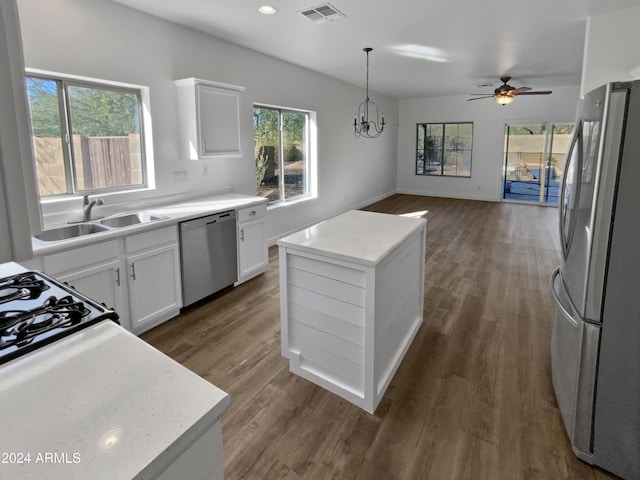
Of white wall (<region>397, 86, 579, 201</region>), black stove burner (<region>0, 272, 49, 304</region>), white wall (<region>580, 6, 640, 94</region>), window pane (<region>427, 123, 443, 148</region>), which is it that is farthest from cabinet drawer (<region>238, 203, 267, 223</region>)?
window pane (<region>427, 123, 443, 148</region>)

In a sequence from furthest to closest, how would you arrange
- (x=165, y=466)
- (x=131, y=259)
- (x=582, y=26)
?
(x=582, y=26)
(x=131, y=259)
(x=165, y=466)

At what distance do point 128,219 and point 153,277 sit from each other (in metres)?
0.64

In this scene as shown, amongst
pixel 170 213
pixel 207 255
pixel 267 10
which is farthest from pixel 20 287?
pixel 267 10

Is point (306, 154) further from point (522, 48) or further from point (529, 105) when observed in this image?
point (529, 105)

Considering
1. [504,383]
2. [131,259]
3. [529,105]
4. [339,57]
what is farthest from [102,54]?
[529,105]

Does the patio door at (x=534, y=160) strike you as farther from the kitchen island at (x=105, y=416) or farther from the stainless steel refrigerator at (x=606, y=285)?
the kitchen island at (x=105, y=416)

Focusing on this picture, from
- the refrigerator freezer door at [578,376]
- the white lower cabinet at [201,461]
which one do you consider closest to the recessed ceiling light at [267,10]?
the refrigerator freezer door at [578,376]

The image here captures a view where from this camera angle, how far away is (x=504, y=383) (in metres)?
2.51

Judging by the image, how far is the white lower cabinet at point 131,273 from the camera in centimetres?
255

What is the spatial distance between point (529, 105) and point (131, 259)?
9024 millimetres

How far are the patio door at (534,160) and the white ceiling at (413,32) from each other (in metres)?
2.27

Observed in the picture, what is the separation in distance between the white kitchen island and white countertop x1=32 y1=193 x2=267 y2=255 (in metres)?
1.26

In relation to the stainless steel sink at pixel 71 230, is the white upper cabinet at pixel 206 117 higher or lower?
higher

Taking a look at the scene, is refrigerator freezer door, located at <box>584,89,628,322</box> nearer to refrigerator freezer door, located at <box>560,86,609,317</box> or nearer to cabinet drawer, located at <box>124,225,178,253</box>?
refrigerator freezer door, located at <box>560,86,609,317</box>
